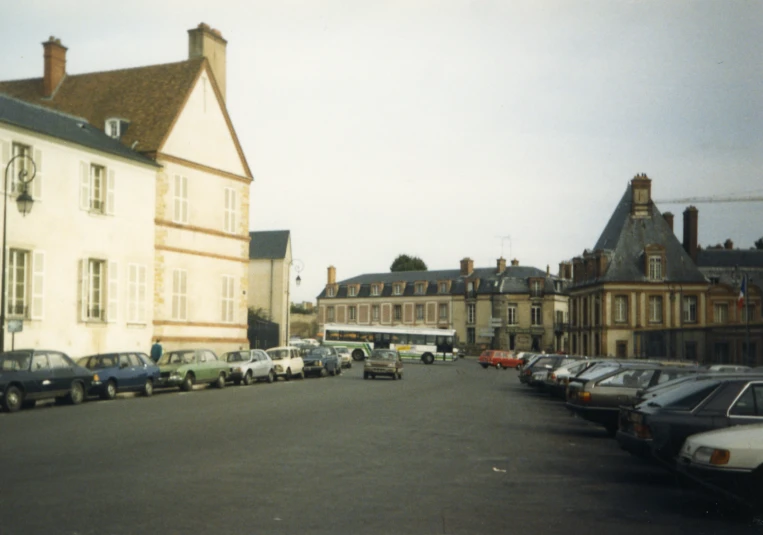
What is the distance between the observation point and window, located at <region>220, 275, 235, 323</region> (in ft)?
148

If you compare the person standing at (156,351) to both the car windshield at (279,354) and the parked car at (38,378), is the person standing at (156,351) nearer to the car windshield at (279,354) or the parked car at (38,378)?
the car windshield at (279,354)

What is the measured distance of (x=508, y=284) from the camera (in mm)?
111250

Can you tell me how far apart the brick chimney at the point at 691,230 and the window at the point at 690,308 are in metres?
7.94

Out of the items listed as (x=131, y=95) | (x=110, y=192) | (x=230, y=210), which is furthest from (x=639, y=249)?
(x=110, y=192)

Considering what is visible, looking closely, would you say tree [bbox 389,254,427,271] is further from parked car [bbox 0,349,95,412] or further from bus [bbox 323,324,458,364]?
parked car [bbox 0,349,95,412]

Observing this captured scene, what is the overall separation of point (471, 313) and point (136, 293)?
77.4 metres

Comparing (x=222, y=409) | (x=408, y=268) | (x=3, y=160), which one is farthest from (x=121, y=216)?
(x=408, y=268)

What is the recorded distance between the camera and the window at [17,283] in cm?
3189

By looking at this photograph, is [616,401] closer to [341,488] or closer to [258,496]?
[341,488]

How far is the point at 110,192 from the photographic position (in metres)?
37.3

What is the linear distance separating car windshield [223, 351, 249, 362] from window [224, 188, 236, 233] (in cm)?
839

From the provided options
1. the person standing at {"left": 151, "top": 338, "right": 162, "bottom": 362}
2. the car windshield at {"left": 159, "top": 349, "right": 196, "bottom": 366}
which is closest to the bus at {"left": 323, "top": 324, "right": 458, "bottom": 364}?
the person standing at {"left": 151, "top": 338, "right": 162, "bottom": 362}

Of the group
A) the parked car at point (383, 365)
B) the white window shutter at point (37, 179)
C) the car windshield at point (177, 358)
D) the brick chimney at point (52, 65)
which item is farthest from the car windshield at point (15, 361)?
the brick chimney at point (52, 65)

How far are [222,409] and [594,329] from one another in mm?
63012
